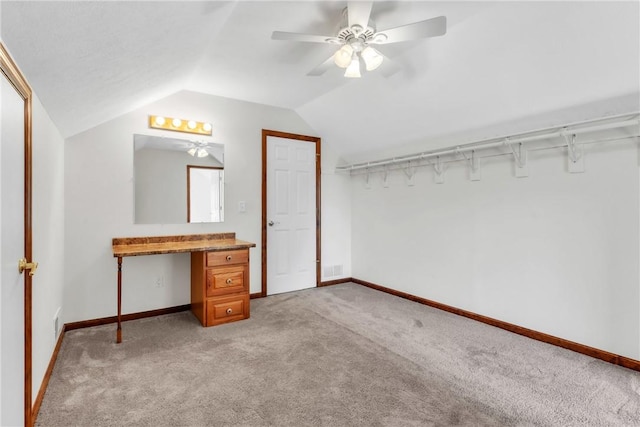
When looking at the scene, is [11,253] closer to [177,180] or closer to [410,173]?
[177,180]

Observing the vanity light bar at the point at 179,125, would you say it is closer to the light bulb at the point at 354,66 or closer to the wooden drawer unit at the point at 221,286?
the wooden drawer unit at the point at 221,286

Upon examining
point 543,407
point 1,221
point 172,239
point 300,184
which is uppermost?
point 300,184

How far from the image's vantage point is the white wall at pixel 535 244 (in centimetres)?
231

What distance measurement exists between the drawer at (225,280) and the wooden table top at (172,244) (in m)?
0.22

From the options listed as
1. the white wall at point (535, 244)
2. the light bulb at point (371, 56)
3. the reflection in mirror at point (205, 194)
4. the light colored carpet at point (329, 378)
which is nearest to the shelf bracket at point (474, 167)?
the white wall at point (535, 244)

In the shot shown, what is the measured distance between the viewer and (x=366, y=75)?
318 centimetres

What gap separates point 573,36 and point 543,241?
1573 mm

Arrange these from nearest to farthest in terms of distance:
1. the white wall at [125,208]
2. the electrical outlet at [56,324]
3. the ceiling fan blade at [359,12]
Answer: the ceiling fan blade at [359,12] < the electrical outlet at [56,324] < the white wall at [125,208]

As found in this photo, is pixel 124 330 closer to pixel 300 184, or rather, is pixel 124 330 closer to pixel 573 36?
pixel 300 184

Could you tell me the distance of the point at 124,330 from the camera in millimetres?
2963

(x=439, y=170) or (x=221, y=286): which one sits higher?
(x=439, y=170)

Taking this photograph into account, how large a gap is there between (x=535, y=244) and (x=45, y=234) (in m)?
3.80

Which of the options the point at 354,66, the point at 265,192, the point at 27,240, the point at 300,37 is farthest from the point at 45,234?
the point at 354,66

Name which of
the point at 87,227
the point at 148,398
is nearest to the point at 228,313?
the point at 148,398
